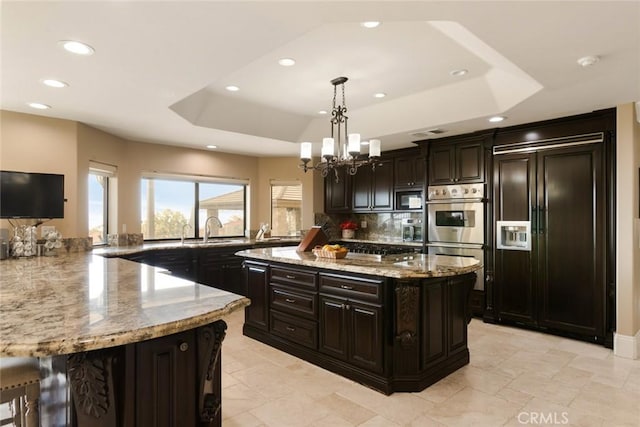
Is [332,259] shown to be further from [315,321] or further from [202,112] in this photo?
[202,112]

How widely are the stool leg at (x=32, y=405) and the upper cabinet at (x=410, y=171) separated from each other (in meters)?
4.81

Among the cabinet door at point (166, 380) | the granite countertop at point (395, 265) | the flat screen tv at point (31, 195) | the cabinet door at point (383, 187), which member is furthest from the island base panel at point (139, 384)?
the cabinet door at point (383, 187)

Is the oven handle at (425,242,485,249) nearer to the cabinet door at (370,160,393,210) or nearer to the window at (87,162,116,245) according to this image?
the cabinet door at (370,160,393,210)

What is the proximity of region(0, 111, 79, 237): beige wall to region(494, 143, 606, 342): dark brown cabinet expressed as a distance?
5022 millimetres

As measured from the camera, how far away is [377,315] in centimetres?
278

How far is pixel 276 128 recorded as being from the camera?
499cm

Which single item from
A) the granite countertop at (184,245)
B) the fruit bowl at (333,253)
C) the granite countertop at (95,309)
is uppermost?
the fruit bowl at (333,253)

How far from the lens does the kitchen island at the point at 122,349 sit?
4.16 feet

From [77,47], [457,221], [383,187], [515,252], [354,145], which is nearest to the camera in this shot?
[77,47]

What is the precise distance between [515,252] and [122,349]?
168 inches

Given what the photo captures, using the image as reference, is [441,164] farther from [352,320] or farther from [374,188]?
[352,320]

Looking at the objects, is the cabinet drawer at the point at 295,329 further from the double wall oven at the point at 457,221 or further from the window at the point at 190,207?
the window at the point at 190,207

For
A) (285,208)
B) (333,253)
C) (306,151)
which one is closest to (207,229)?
(285,208)

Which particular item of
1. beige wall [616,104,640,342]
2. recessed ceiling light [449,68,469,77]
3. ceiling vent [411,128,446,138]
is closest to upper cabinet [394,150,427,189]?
ceiling vent [411,128,446,138]
